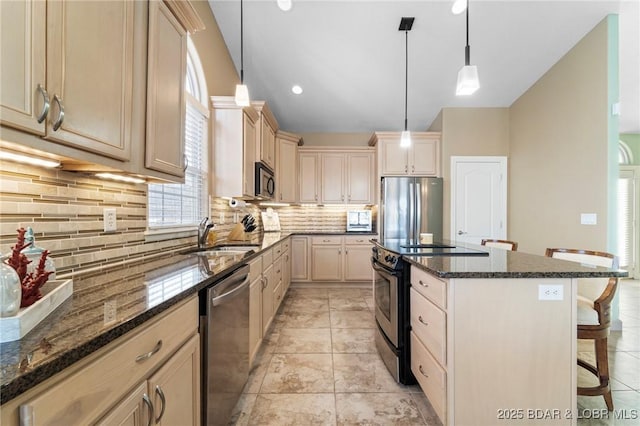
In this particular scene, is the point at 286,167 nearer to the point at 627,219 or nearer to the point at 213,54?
the point at 213,54

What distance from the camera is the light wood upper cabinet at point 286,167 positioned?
447 cm

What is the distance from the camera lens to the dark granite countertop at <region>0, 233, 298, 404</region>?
521 millimetres

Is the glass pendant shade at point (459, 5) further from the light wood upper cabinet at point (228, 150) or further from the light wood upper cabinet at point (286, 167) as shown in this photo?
the light wood upper cabinet at point (286, 167)

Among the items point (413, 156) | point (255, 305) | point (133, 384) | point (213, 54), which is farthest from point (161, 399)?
point (413, 156)

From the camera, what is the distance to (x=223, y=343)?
1399 mm

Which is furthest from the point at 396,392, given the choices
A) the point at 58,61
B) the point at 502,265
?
the point at 58,61

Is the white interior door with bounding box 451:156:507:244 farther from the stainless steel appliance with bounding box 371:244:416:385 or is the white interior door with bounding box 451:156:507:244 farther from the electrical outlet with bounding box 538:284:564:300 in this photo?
the electrical outlet with bounding box 538:284:564:300

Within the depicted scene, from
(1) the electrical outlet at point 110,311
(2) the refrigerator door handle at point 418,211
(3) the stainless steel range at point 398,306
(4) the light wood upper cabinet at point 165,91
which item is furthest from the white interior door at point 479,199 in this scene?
(1) the electrical outlet at point 110,311

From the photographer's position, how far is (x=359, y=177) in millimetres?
4867

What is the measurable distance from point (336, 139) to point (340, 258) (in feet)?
7.27

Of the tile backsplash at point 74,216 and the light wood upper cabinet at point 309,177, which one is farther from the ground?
the light wood upper cabinet at point 309,177

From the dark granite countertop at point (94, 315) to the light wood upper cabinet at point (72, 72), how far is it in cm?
53

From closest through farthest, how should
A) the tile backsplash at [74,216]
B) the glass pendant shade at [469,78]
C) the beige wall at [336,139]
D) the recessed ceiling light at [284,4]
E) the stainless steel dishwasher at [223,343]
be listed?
1. the tile backsplash at [74,216]
2. the stainless steel dishwasher at [223,343]
3. the glass pendant shade at [469,78]
4. the recessed ceiling light at [284,4]
5. the beige wall at [336,139]

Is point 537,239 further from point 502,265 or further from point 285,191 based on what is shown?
point 285,191
